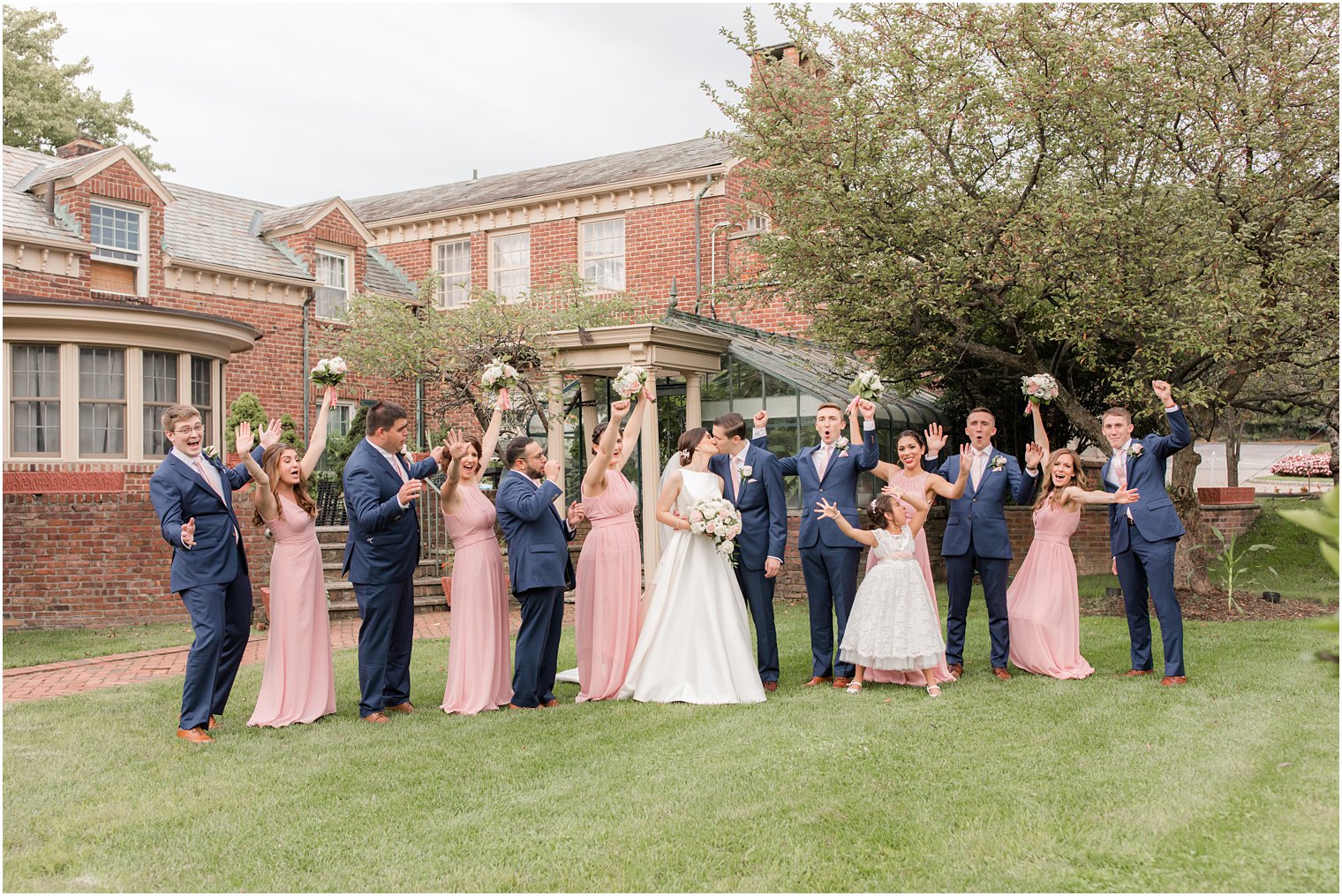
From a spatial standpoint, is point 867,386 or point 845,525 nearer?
point 845,525

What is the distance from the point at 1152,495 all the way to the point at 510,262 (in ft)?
59.3

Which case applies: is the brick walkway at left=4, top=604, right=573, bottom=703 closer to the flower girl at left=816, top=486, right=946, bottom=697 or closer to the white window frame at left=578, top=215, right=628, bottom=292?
the flower girl at left=816, top=486, right=946, bottom=697

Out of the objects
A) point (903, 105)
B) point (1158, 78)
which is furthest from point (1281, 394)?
point (903, 105)

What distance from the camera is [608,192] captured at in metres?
21.7

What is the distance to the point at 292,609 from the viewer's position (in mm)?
6934

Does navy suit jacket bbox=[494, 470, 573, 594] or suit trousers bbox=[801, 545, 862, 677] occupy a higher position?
navy suit jacket bbox=[494, 470, 573, 594]

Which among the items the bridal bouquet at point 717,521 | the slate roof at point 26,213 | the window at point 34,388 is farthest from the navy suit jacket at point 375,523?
the slate roof at point 26,213

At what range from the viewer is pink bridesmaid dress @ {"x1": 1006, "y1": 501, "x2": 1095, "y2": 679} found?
800cm

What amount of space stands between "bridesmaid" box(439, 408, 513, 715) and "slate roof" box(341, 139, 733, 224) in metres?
14.2

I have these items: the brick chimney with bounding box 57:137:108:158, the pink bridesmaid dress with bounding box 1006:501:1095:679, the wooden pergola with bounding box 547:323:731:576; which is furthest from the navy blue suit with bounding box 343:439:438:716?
the brick chimney with bounding box 57:137:108:158

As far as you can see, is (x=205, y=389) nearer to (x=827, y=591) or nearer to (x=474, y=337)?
(x=474, y=337)

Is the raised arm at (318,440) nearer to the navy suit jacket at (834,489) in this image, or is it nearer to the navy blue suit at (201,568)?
the navy blue suit at (201,568)

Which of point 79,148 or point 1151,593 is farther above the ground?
point 79,148

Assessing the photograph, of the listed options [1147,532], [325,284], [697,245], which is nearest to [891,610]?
[1147,532]
